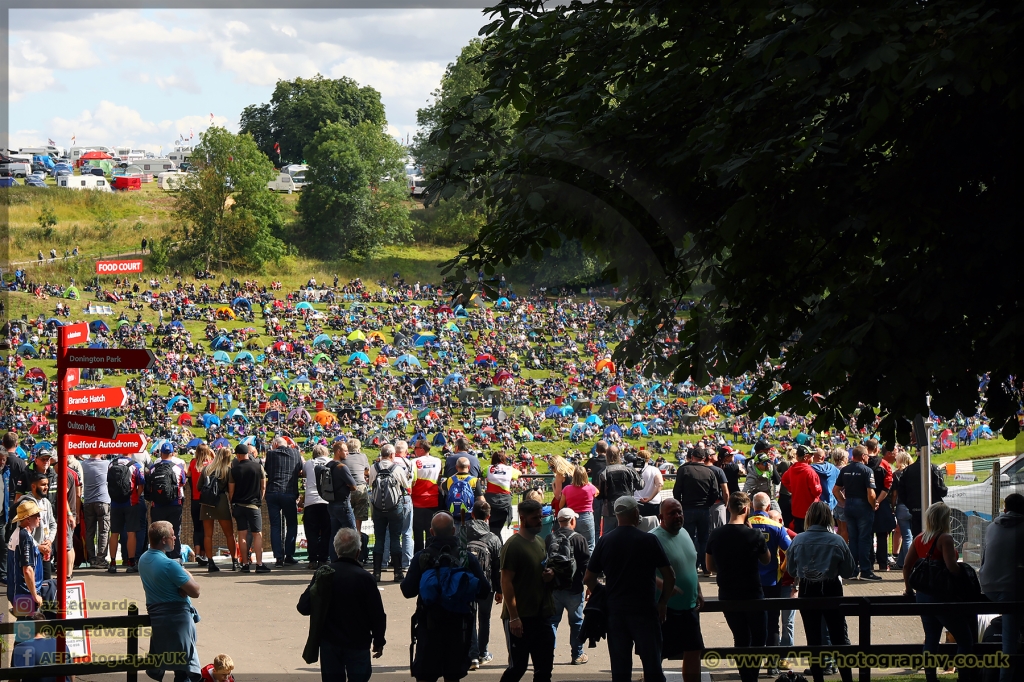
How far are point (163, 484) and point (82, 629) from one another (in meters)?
5.54

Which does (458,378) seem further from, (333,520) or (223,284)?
(333,520)

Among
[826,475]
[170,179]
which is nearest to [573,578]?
[826,475]

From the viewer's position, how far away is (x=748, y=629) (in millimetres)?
7477

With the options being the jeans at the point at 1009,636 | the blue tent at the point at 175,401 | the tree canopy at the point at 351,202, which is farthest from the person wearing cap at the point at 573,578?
the tree canopy at the point at 351,202

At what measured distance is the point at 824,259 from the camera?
21.5 feet

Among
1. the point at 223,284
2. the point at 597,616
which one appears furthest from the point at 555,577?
the point at 223,284

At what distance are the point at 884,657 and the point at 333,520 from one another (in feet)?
21.4

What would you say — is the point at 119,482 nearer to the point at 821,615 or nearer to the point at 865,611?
the point at 821,615

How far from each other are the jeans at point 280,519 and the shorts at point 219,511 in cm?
44

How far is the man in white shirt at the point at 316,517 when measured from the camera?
11664mm

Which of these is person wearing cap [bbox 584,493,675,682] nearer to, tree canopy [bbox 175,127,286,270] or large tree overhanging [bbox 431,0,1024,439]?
large tree overhanging [bbox 431,0,1024,439]

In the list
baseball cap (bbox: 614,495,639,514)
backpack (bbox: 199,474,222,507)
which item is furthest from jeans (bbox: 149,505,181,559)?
baseball cap (bbox: 614,495,639,514)

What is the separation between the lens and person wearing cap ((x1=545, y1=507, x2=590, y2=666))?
25.7ft

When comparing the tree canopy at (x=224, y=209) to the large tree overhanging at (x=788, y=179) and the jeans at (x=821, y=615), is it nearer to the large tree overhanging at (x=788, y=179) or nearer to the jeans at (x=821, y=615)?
A: the large tree overhanging at (x=788, y=179)
